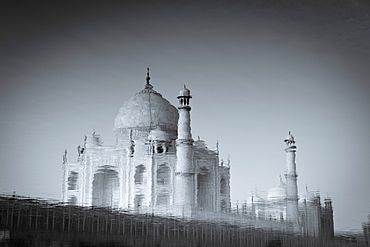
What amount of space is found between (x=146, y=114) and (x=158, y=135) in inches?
42.7

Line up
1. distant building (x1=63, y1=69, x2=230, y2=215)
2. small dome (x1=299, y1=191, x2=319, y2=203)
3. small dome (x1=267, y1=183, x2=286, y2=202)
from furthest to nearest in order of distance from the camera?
small dome (x1=267, y1=183, x2=286, y2=202) → small dome (x1=299, y1=191, x2=319, y2=203) → distant building (x1=63, y1=69, x2=230, y2=215)

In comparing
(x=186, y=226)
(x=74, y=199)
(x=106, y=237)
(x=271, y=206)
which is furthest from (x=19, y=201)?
(x=271, y=206)

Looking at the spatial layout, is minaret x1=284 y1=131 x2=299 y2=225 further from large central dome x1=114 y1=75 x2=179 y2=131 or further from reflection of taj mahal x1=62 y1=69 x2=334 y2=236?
large central dome x1=114 y1=75 x2=179 y2=131

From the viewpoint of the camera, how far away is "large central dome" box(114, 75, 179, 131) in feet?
52.2

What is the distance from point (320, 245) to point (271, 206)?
6424 mm

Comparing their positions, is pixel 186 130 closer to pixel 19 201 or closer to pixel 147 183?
pixel 147 183

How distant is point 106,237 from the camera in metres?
7.69

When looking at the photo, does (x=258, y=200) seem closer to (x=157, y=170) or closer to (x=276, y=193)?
(x=276, y=193)

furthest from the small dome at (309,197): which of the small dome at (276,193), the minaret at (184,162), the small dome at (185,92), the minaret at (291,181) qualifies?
the small dome at (185,92)

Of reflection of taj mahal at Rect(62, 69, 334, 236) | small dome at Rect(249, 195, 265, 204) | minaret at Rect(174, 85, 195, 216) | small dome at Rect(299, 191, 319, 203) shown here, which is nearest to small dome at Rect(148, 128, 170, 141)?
reflection of taj mahal at Rect(62, 69, 334, 236)

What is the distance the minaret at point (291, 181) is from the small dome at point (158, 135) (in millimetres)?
3727

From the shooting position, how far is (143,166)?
1486 cm

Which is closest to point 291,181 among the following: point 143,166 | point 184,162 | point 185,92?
point 184,162

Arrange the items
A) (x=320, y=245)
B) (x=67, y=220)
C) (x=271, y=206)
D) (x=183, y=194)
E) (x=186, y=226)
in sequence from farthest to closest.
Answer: (x=271, y=206) → (x=183, y=194) → (x=320, y=245) → (x=186, y=226) → (x=67, y=220)
